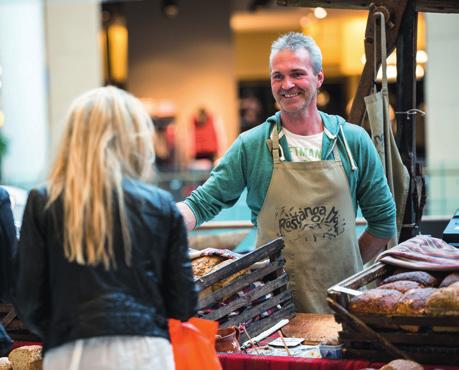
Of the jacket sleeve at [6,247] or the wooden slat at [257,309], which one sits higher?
the jacket sleeve at [6,247]

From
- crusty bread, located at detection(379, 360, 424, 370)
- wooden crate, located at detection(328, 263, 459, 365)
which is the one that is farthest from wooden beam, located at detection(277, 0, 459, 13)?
crusty bread, located at detection(379, 360, 424, 370)

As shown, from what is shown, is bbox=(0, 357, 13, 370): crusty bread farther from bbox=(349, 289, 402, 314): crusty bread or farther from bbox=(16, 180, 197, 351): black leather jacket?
bbox=(349, 289, 402, 314): crusty bread

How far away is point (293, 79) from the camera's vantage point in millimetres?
3777

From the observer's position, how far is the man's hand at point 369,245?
404 centimetres

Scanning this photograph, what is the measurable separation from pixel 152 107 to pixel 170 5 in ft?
6.20

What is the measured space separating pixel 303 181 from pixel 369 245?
1.56 feet

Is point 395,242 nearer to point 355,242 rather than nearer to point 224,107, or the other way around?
point 355,242

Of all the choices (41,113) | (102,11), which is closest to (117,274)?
(41,113)

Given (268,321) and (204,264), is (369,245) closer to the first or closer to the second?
(268,321)

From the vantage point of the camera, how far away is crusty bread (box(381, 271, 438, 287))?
3.19 meters

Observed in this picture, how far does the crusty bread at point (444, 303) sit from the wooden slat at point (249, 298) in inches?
28.7

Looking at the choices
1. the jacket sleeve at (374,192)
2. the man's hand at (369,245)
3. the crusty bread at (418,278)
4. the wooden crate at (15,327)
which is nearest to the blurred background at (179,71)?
the man's hand at (369,245)

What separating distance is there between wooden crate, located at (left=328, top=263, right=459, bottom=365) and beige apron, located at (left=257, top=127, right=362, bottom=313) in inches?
31.2

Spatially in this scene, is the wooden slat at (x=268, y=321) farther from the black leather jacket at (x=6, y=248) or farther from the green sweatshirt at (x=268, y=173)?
the black leather jacket at (x=6, y=248)
